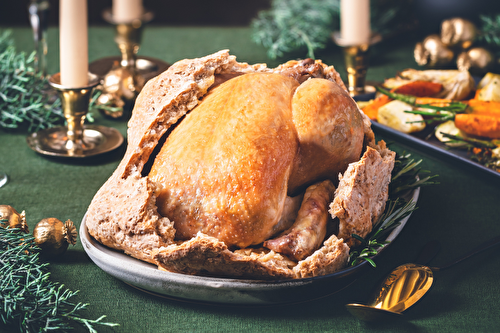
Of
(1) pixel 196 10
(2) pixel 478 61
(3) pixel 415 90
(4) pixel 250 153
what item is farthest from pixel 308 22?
(4) pixel 250 153

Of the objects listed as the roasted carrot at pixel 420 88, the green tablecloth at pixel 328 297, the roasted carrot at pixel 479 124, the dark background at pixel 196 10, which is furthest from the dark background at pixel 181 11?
the roasted carrot at pixel 479 124

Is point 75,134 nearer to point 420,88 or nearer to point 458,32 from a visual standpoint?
point 420,88

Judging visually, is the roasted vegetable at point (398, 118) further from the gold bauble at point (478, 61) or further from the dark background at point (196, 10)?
the dark background at point (196, 10)

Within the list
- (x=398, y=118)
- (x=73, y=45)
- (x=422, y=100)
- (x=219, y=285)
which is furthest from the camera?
(x=422, y=100)

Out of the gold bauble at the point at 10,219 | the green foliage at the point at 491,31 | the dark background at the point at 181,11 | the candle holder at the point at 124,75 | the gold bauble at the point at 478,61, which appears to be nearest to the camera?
the gold bauble at the point at 10,219

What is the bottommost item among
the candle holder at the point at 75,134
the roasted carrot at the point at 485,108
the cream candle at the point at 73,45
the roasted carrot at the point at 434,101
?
the candle holder at the point at 75,134

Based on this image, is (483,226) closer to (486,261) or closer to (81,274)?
(486,261)
